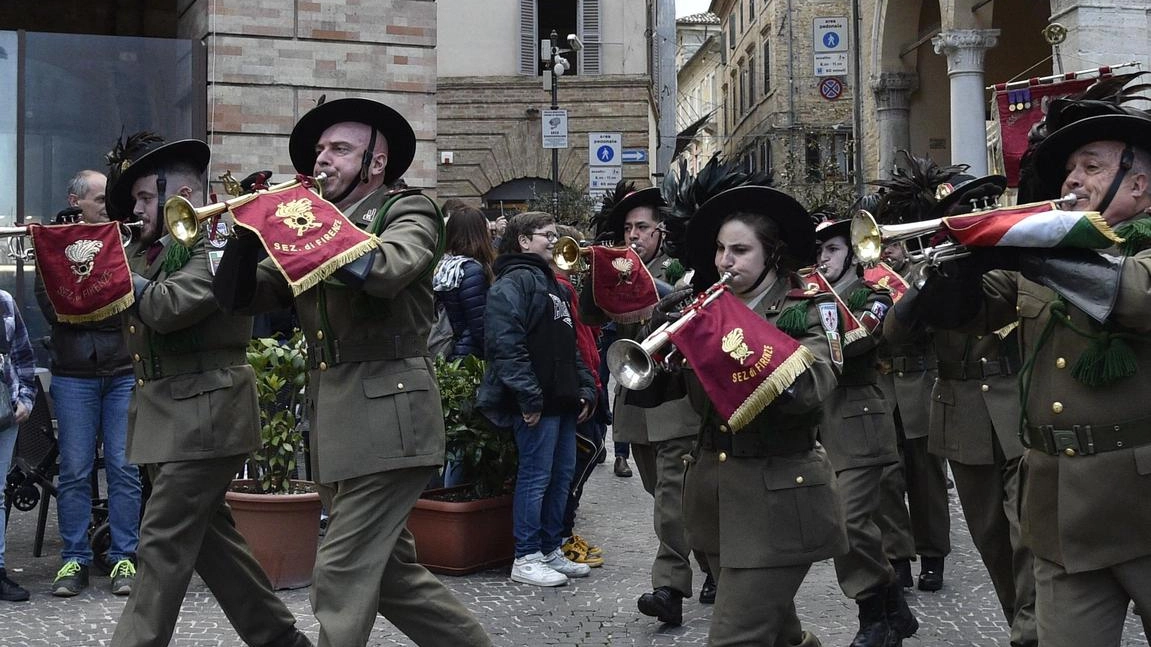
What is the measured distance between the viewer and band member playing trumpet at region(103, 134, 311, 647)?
502 centimetres

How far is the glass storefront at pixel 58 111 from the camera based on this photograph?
34.7ft

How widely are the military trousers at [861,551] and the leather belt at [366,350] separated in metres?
2.09

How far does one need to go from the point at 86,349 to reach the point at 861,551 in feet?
13.1

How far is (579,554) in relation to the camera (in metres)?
7.75

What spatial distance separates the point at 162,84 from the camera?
37.2ft

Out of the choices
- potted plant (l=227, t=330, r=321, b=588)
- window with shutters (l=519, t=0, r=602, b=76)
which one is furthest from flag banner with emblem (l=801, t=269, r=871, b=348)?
window with shutters (l=519, t=0, r=602, b=76)

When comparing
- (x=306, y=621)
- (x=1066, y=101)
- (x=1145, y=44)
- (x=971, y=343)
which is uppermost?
(x=1145, y=44)

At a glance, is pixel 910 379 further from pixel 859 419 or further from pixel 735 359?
pixel 735 359

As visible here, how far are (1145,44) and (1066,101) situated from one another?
36.9 feet

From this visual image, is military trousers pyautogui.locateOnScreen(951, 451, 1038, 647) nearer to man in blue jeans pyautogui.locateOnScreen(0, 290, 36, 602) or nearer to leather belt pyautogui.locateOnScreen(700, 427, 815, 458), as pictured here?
leather belt pyautogui.locateOnScreen(700, 427, 815, 458)

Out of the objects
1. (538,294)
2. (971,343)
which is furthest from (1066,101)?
(538,294)

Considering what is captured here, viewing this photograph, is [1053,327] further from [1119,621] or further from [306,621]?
[306,621]

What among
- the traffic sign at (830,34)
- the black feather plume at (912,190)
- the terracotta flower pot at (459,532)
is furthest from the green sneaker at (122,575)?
the traffic sign at (830,34)

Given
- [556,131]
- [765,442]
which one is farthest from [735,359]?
[556,131]
